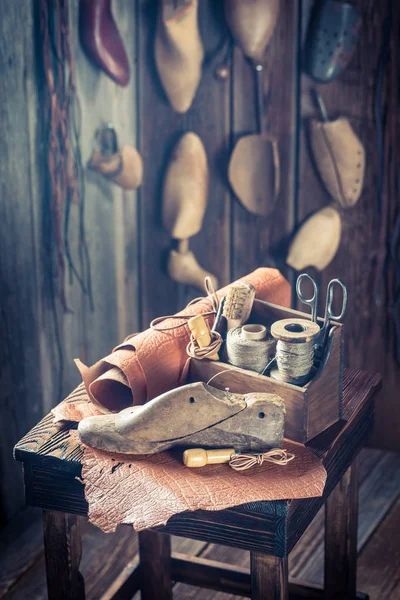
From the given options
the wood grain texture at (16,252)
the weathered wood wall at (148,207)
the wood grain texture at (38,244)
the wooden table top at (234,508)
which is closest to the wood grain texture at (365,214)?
the weathered wood wall at (148,207)

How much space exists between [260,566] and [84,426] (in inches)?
12.9

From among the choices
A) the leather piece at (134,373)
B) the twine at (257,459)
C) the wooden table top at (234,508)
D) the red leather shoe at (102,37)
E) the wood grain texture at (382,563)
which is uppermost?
the red leather shoe at (102,37)

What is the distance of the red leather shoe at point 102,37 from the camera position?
6.61ft

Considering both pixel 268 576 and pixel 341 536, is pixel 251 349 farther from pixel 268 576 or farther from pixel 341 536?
pixel 341 536

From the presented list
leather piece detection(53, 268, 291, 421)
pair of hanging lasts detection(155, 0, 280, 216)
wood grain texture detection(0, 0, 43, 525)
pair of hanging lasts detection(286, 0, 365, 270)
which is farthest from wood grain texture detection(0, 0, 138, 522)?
leather piece detection(53, 268, 291, 421)

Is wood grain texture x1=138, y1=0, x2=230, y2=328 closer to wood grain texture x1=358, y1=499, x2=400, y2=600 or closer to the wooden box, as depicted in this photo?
wood grain texture x1=358, y1=499, x2=400, y2=600

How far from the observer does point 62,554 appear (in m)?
1.32

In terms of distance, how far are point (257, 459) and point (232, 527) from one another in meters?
0.10

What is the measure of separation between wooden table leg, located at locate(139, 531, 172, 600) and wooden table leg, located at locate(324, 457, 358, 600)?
321 mm

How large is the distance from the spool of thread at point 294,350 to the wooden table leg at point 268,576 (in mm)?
258

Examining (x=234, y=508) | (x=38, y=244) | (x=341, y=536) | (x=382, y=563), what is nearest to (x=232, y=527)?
(x=234, y=508)

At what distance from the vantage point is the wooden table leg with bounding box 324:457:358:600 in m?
1.53

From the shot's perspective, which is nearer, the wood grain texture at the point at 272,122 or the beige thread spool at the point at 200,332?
the beige thread spool at the point at 200,332

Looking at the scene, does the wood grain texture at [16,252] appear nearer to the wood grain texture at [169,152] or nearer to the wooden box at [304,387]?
the wood grain texture at [169,152]
